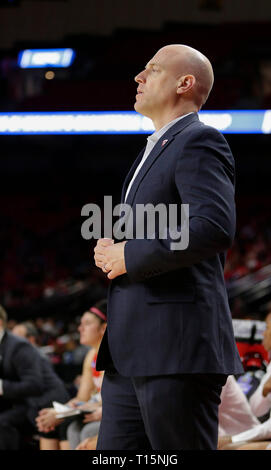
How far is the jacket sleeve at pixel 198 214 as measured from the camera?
1876 mm

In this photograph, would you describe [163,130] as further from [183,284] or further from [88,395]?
[88,395]

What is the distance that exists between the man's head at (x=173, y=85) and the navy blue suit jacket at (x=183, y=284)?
0.18 meters

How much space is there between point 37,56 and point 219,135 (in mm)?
13039

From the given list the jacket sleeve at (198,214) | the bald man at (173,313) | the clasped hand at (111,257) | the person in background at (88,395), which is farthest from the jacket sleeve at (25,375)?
the jacket sleeve at (198,214)

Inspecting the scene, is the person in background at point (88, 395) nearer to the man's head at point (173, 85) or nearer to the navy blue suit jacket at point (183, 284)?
the navy blue suit jacket at point (183, 284)

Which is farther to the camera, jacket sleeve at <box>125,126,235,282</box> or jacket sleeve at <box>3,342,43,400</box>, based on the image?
jacket sleeve at <box>3,342,43,400</box>

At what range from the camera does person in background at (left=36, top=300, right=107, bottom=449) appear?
4258 millimetres

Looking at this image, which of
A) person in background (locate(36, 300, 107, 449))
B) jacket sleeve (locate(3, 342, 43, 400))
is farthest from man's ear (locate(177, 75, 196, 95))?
jacket sleeve (locate(3, 342, 43, 400))

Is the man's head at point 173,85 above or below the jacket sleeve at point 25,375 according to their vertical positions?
above

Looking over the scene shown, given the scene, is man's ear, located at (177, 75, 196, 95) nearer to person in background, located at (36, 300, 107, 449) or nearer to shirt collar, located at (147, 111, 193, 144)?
shirt collar, located at (147, 111, 193, 144)

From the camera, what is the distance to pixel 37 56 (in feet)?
47.4

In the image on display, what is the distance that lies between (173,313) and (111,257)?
0.24 metres

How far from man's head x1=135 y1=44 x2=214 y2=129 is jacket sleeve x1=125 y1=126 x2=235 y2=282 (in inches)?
8.5

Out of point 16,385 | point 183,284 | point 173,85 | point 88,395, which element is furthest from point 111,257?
point 16,385
